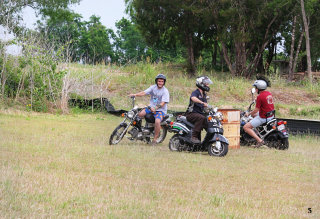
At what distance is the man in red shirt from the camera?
41.2 ft

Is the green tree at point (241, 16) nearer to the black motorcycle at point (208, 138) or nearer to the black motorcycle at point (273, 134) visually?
the black motorcycle at point (273, 134)

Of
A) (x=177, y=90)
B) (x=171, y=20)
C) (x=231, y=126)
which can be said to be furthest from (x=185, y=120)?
(x=171, y=20)

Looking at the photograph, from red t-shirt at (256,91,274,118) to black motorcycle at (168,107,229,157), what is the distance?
186 cm

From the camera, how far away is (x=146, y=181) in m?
7.58

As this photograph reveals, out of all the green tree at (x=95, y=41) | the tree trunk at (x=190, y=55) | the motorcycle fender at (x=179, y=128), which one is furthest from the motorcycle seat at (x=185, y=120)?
the green tree at (x=95, y=41)

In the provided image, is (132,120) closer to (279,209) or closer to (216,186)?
(216,186)

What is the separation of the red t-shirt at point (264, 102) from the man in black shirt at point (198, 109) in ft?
6.43

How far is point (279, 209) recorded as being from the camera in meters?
6.24

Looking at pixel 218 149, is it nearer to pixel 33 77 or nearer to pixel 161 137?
pixel 161 137

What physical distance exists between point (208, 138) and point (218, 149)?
0.35 meters

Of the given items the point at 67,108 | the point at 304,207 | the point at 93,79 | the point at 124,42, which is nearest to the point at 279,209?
the point at 304,207

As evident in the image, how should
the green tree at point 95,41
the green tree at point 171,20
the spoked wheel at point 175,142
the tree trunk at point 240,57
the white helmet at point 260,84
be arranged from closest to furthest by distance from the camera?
the spoked wheel at point 175,142 < the white helmet at point 260,84 < the green tree at point 171,20 < the tree trunk at point 240,57 < the green tree at point 95,41

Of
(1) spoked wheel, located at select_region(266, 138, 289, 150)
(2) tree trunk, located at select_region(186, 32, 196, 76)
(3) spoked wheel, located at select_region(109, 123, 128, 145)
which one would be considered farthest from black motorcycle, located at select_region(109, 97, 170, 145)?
(2) tree trunk, located at select_region(186, 32, 196, 76)

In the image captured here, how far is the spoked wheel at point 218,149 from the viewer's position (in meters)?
10.9
